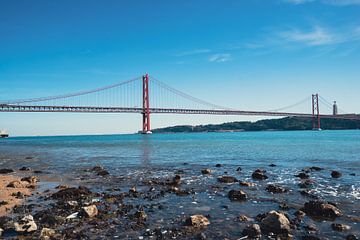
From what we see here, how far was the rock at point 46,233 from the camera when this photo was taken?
7075 millimetres

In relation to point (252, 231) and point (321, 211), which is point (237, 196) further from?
point (252, 231)

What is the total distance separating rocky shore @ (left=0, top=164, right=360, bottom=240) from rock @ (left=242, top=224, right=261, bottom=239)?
0.02 m

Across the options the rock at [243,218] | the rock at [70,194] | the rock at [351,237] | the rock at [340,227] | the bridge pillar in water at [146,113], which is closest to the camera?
the rock at [351,237]

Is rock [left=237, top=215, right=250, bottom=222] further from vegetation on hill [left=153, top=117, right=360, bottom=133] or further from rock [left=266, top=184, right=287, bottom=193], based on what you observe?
vegetation on hill [left=153, top=117, right=360, bottom=133]

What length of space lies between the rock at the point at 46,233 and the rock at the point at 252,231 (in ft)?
15.1

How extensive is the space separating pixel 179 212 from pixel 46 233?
3.78 m

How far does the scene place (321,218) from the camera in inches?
333

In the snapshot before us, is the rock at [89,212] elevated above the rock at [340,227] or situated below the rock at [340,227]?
above

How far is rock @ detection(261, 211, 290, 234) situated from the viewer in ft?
24.1

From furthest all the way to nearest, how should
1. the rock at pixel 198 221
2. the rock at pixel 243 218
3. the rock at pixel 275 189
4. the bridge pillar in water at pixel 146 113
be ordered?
the bridge pillar in water at pixel 146 113, the rock at pixel 275 189, the rock at pixel 243 218, the rock at pixel 198 221

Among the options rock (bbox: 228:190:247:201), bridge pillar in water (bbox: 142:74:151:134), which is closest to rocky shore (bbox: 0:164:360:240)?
rock (bbox: 228:190:247:201)

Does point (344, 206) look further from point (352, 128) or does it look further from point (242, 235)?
point (352, 128)

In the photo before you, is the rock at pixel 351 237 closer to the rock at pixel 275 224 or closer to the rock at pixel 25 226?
the rock at pixel 275 224

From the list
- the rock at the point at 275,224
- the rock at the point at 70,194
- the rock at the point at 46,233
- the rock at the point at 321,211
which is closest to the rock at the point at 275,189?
the rock at the point at 321,211
